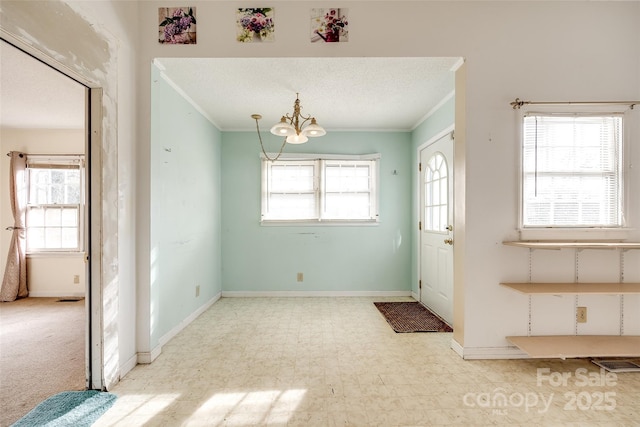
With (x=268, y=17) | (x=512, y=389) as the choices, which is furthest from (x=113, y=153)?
(x=512, y=389)

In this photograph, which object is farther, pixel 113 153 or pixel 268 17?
pixel 268 17

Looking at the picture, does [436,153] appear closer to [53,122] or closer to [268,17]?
[268,17]

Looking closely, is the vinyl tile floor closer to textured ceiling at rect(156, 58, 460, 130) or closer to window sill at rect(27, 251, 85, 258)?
textured ceiling at rect(156, 58, 460, 130)

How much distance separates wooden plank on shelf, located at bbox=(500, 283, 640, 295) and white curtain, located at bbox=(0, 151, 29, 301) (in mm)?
6252

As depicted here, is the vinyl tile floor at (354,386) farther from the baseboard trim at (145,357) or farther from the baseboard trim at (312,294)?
the baseboard trim at (312,294)

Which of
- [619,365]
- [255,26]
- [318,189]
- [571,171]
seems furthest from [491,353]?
[255,26]

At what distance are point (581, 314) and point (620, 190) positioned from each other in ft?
3.50

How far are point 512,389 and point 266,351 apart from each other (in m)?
1.90

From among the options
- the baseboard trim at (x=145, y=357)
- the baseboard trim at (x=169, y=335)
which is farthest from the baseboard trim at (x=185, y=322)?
the baseboard trim at (x=145, y=357)

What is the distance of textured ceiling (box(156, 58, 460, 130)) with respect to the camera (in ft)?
8.84

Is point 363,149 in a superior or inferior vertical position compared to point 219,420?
superior

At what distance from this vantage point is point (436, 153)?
12.6 feet

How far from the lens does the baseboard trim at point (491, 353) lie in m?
2.54

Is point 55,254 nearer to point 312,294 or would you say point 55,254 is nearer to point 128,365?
point 128,365
